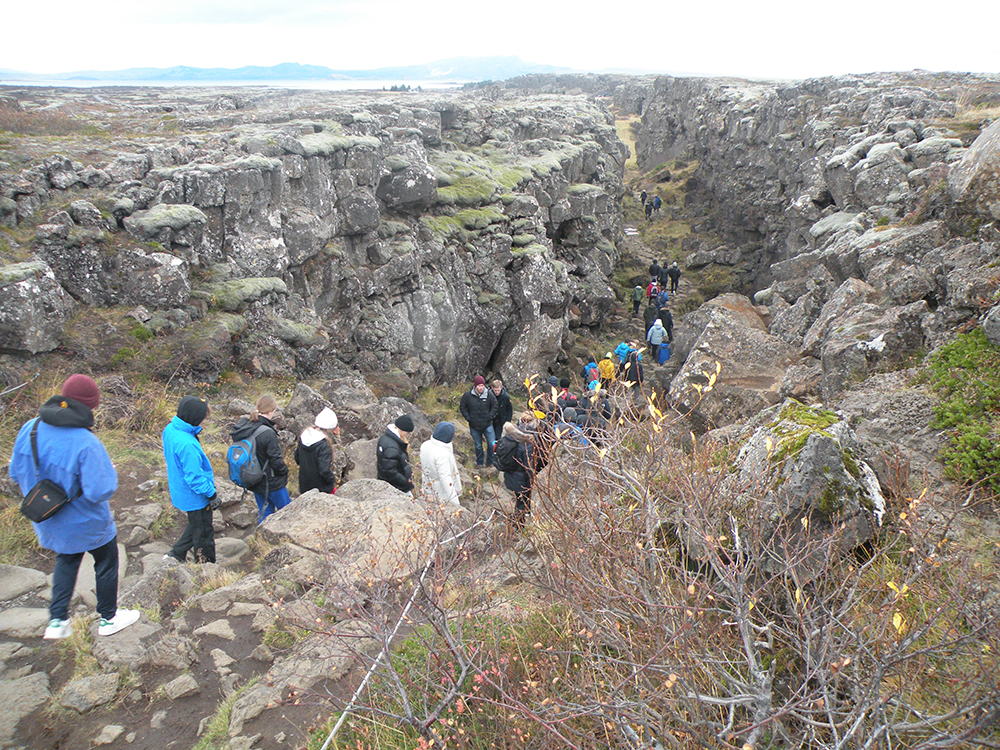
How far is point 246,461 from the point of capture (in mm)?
7801

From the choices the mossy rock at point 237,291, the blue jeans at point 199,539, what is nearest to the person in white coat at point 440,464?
the blue jeans at point 199,539

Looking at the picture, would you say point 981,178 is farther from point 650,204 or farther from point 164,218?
point 650,204

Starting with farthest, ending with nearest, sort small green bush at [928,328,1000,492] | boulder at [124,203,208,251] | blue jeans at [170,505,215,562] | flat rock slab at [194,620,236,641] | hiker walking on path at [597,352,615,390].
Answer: boulder at [124,203,208,251] → blue jeans at [170,505,215,562] → hiker walking on path at [597,352,615,390] → flat rock slab at [194,620,236,641] → small green bush at [928,328,1000,492]

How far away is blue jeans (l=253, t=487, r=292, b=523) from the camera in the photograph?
848 centimetres

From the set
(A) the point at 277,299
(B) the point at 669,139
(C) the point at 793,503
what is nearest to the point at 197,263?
(A) the point at 277,299

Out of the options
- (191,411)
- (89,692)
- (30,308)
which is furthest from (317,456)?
(30,308)

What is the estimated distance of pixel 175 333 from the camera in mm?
12867

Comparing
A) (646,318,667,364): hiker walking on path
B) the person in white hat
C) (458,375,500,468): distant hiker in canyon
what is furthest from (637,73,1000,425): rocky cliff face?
the person in white hat

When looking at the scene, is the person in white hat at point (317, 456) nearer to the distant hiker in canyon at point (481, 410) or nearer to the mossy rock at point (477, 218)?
the distant hiker in canyon at point (481, 410)

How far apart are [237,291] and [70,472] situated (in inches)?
385

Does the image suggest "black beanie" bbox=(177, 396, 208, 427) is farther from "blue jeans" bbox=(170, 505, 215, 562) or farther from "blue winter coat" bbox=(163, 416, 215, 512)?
"blue jeans" bbox=(170, 505, 215, 562)

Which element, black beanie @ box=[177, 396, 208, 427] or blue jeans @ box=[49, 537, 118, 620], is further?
black beanie @ box=[177, 396, 208, 427]

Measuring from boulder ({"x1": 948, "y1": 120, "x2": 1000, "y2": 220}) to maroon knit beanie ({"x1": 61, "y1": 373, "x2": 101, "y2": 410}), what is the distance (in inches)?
474

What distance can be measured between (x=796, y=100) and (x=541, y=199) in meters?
17.8
